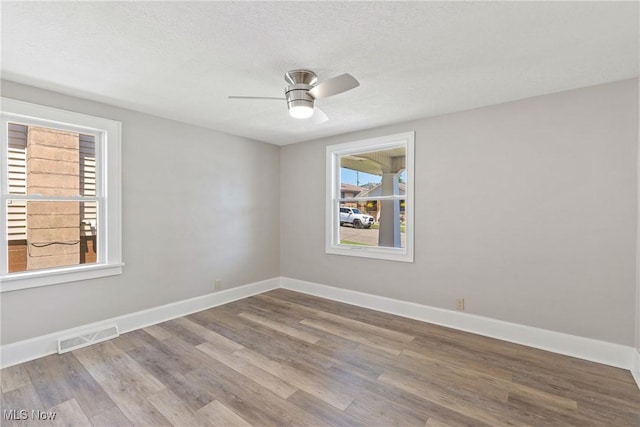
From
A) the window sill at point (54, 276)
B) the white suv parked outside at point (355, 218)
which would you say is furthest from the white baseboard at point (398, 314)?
the white suv parked outside at point (355, 218)

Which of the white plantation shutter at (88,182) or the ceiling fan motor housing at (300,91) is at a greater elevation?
the ceiling fan motor housing at (300,91)

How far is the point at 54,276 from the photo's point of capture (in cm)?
274

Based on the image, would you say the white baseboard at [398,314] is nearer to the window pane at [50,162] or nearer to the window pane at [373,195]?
the window pane at [373,195]

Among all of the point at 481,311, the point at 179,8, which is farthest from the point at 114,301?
the point at 481,311

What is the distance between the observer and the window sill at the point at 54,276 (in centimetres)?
252

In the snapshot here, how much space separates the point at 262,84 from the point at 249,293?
10.1 ft

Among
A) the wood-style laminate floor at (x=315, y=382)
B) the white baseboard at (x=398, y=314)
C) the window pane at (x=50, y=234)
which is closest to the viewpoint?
the wood-style laminate floor at (x=315, y=382)

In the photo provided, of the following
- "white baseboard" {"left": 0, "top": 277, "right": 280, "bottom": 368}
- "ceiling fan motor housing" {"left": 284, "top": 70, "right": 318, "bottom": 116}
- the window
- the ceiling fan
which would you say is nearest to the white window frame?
"white baseboard" {"left": 0, "top": 277, "right": 280, "bottom": 368}

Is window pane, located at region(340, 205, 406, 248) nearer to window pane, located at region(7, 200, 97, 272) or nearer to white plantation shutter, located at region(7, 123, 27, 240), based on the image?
window pane, located at region(7, 200, 97, 272)

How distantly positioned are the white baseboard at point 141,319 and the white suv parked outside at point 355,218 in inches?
63.1

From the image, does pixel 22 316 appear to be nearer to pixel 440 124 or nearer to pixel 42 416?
pixel 42 416

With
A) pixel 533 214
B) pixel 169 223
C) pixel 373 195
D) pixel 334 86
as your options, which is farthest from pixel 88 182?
pixel 533 214

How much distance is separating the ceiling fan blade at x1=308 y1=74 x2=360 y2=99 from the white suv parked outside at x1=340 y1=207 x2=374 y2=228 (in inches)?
89.7

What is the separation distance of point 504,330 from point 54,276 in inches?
173
